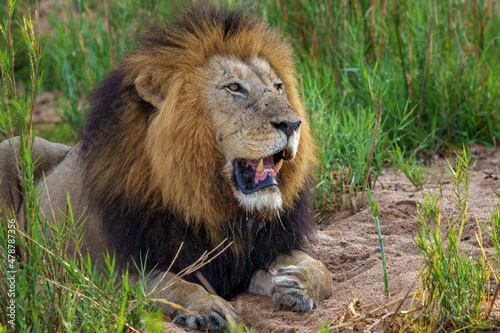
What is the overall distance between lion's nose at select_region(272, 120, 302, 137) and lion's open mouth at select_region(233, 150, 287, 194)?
0.35ft

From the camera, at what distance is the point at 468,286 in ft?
8.12

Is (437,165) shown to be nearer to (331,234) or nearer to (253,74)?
(331,234)

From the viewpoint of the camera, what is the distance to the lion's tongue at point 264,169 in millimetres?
2914

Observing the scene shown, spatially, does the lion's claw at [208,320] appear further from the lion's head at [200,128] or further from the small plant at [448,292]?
the small plant at [448,292]

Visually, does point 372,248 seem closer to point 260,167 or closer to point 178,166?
point 260,167

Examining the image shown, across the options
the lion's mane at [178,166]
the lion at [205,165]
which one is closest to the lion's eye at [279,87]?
the lion at [205,165]

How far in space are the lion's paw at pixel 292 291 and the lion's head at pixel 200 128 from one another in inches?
11.7

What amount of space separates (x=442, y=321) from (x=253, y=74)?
139 cm

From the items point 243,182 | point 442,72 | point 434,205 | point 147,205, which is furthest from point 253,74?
point 442,72

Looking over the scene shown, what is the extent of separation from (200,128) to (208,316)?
812 mm

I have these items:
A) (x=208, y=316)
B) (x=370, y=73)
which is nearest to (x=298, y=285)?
(x=208, y=316)

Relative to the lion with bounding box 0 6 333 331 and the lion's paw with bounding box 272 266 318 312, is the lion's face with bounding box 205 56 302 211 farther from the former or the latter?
the lion's paw with bounding box 272 266 318 312

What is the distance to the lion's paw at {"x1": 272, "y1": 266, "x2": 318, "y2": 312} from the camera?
112 inches

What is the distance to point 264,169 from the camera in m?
2.92
